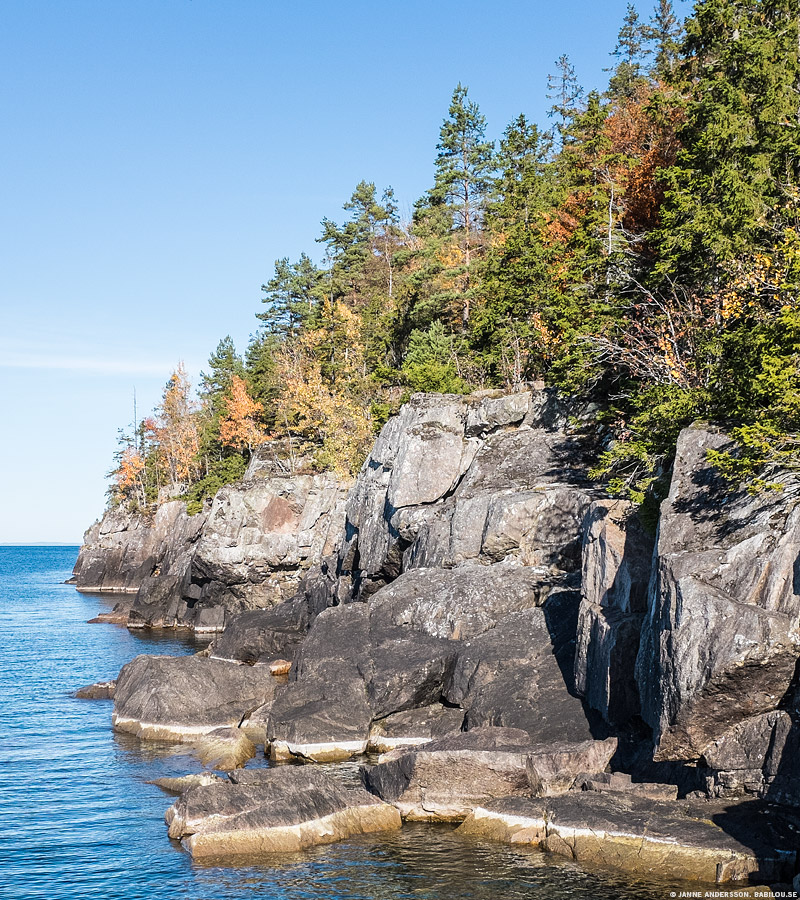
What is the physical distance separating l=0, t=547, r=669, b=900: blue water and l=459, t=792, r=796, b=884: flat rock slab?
22.8 inches

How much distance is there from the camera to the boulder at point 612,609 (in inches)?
930

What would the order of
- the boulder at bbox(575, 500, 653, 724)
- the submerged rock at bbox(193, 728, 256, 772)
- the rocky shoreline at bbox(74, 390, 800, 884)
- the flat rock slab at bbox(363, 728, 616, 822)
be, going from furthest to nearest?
1. the submerged rock at bbox(193, 728, 256, 772)
2. the boulder at bbox(575, 500, 653, 724)
3. the flat rock slab at bbox(363, 728, 616, 822)
4. the rocky shoreline at bbox(74, 390, 800, 884)

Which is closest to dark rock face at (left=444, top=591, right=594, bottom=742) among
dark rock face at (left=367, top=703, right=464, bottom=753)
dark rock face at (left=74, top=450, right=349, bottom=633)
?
dark rock face at (left=367, top=703, right=464, bottom=753)

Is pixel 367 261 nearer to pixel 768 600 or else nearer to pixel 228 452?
pixel 228 452

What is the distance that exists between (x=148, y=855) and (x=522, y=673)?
508 inches

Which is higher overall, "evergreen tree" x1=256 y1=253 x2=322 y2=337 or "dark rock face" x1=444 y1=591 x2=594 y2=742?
"evergreen tree" x1=256 y1=253 x2=322 y2=337

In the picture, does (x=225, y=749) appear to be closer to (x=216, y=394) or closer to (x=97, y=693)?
(x=97, y=693)

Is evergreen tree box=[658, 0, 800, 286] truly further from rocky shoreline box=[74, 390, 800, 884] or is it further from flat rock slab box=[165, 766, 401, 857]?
flat rock slab box=[165, 766, 401, 857]

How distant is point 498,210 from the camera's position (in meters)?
56.8

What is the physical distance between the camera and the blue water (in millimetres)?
18359

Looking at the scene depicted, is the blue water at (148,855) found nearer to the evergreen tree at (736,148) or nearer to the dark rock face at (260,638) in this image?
the dark rock face at (260,638)

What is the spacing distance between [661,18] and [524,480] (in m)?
61.9

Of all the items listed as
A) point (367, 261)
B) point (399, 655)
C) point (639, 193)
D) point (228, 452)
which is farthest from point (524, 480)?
point (228, 452)

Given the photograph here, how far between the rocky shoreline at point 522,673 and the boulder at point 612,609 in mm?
74
